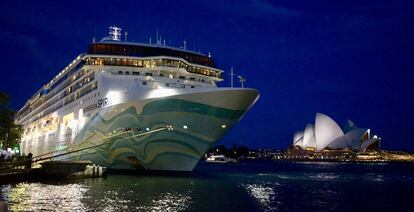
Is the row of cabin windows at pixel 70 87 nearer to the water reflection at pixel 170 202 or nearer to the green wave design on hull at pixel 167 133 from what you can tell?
the green wave design on hull at pixel 167 133

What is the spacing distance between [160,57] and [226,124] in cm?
855

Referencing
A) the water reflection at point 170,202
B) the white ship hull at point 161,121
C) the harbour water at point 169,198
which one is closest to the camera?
the water reflection at point 170,202

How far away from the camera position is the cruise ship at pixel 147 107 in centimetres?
3123

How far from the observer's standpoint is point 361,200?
91.9ft

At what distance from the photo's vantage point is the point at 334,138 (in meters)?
143

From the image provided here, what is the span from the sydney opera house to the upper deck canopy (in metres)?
97.4

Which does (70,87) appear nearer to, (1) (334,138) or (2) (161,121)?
(2) (161,121)

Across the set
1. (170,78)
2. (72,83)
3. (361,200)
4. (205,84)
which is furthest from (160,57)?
(361,200)

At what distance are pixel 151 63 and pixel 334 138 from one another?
11467cm

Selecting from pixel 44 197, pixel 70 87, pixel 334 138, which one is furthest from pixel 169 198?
pixel 334 138

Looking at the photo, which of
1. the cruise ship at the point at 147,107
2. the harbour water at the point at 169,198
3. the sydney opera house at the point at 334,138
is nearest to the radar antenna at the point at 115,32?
the cruise ship at the point at 147,107

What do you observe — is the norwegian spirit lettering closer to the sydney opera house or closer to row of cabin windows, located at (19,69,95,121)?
row of cabin windows, located at (19,69,95,121)

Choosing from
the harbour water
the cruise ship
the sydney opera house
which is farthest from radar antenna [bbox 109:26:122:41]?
the sydney opera house

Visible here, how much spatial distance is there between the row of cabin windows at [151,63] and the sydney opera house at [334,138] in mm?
98026
